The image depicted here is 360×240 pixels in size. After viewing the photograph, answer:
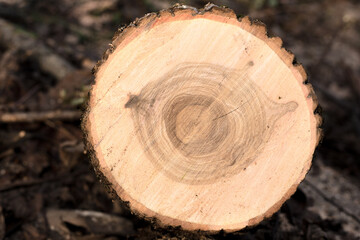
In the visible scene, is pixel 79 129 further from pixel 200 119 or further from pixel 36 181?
pixel 200 119

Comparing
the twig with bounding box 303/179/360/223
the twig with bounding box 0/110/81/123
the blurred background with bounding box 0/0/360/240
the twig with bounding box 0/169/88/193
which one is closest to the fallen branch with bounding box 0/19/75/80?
the blurred background with bounding box 0/0/360/240

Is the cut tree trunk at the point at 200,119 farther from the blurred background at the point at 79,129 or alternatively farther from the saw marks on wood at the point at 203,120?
the blurred background at the point at 79,129

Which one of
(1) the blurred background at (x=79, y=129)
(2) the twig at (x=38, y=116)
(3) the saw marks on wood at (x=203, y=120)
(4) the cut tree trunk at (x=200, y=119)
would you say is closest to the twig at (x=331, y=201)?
(1) the blurred background at (x=79, y=129)

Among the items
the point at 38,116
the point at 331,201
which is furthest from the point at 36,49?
the point at 331,201

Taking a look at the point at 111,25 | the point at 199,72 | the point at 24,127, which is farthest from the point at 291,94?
the point at 111,25

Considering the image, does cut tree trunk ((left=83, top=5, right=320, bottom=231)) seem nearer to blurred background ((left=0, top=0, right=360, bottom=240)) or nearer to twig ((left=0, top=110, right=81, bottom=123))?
blurred background ((left=0, top=0, right=360, bottom=240))

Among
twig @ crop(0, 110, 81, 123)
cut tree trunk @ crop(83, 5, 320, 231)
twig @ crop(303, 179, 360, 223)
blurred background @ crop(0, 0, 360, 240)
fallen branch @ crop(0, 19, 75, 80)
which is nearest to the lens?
cut tree trunk @ crop(83, 5, 320, 231)
